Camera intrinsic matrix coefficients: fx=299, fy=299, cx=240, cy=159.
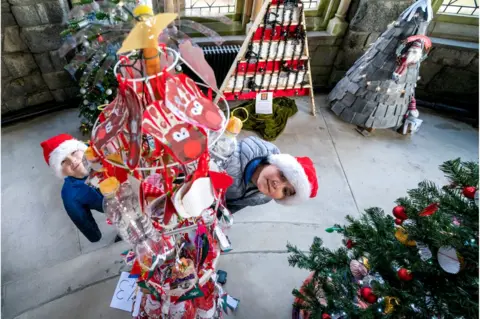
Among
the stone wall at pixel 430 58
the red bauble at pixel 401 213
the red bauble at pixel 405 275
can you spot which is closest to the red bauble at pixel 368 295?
the red bauble at pixel 405 275

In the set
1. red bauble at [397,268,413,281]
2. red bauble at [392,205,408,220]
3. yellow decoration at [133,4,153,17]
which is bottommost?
red bauble at [397,268,413,281]

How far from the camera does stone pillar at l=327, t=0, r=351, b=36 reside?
2.95m

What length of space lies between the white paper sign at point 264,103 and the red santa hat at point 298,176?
174 centimetres

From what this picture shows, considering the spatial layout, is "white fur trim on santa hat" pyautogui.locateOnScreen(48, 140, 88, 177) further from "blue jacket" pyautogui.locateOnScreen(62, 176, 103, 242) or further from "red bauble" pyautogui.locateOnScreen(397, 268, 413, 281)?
"red bauble" pyautogui.locateOnScreen(397, 268, 413, 281)

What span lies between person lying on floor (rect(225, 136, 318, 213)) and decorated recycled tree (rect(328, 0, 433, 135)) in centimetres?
192

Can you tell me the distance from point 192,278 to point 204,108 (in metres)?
0.83

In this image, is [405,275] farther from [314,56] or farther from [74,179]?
[314,56]

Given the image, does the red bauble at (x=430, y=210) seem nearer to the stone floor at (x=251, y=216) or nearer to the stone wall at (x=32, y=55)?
the stone floor at (x=251, y=216)

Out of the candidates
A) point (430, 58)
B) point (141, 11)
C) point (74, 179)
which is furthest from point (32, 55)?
point (430, 58)

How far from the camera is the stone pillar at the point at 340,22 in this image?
116 inches

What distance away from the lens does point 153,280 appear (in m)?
1.26

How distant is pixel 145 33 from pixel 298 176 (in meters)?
0.69

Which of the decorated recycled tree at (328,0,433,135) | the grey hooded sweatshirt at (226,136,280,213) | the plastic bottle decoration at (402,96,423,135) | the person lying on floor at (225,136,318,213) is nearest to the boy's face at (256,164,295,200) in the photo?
the person lying on floor at (225,136,318,213)

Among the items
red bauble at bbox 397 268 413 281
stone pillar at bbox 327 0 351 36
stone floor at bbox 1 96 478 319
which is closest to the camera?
red bauble at bbox 397 268 413 281
